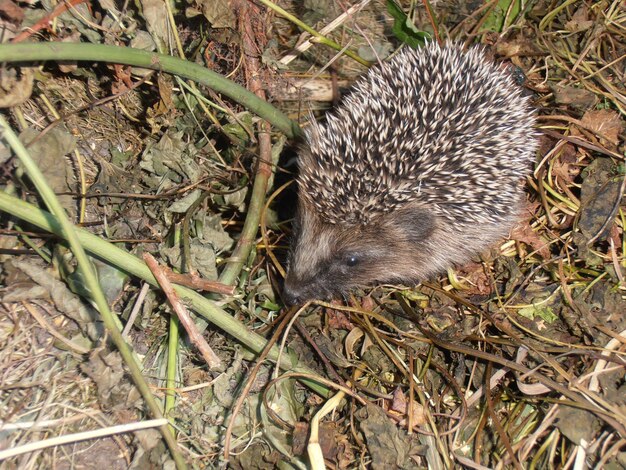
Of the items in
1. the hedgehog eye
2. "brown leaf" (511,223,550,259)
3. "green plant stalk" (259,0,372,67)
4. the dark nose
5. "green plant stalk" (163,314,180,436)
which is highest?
"green plant stalk" (259,0,372,67)

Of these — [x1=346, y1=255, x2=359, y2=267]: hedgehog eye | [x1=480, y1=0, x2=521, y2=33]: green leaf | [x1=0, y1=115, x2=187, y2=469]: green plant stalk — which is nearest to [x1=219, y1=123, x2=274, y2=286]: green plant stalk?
[x1=346, y1=255, x2=359, y2=267]: hedgehog eye

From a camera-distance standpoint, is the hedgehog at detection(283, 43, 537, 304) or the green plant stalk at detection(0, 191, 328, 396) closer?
the green plant stalk at detection(0, 191, 328, 396)

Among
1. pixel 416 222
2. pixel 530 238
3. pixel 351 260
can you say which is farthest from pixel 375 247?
pixel 530 238

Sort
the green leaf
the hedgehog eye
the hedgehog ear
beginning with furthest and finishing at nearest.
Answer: the green leaf, the hedgehog eye, the hedgehog ear

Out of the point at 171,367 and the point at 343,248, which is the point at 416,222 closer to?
the point at 343,248

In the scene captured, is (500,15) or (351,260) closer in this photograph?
(351,260)

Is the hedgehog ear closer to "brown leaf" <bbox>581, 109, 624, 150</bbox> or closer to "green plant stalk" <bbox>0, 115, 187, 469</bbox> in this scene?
"brown leaf" <bbox>581, 109, 624, 150</bbox>

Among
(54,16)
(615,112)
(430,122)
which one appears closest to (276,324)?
(430,122)
